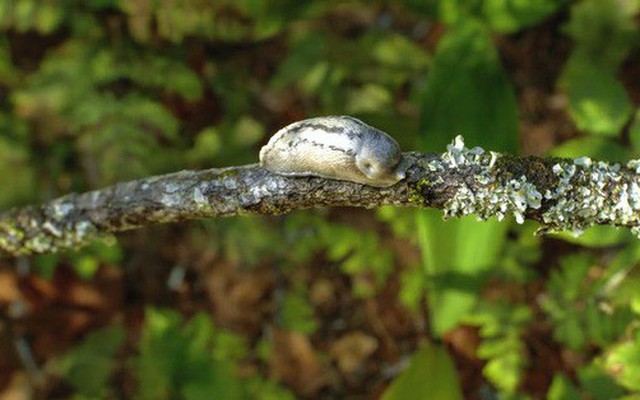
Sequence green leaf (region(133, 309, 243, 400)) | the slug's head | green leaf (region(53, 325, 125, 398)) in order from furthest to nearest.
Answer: green leaf (region(53, 325, 125, 398)) < green leaf (region(133, 309, 243, 400)) < the slug's head

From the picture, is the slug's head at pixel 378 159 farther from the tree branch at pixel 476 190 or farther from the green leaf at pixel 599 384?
the green leaf at pixel 599 384

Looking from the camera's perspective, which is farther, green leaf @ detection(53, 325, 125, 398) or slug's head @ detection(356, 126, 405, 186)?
green leaf @ detection(53, 325, 125, 398)

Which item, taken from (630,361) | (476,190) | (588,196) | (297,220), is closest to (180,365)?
(297,220)

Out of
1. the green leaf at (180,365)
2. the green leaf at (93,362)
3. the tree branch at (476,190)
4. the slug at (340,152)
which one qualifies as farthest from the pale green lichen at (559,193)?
the green leaf at (93,362)

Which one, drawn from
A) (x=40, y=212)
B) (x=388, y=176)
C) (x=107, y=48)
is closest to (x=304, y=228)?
(x=107, y=48)

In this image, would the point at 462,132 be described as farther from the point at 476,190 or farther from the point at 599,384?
the point at 476,190

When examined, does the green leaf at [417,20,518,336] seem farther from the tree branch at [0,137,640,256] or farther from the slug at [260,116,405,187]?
the slug at [260,116,405,187]

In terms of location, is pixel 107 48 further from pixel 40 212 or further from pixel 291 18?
pixel 40 212

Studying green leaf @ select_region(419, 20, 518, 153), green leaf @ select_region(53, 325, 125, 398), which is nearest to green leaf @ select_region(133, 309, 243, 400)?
green leaf @ select_region(53, 325, 125, 398)
